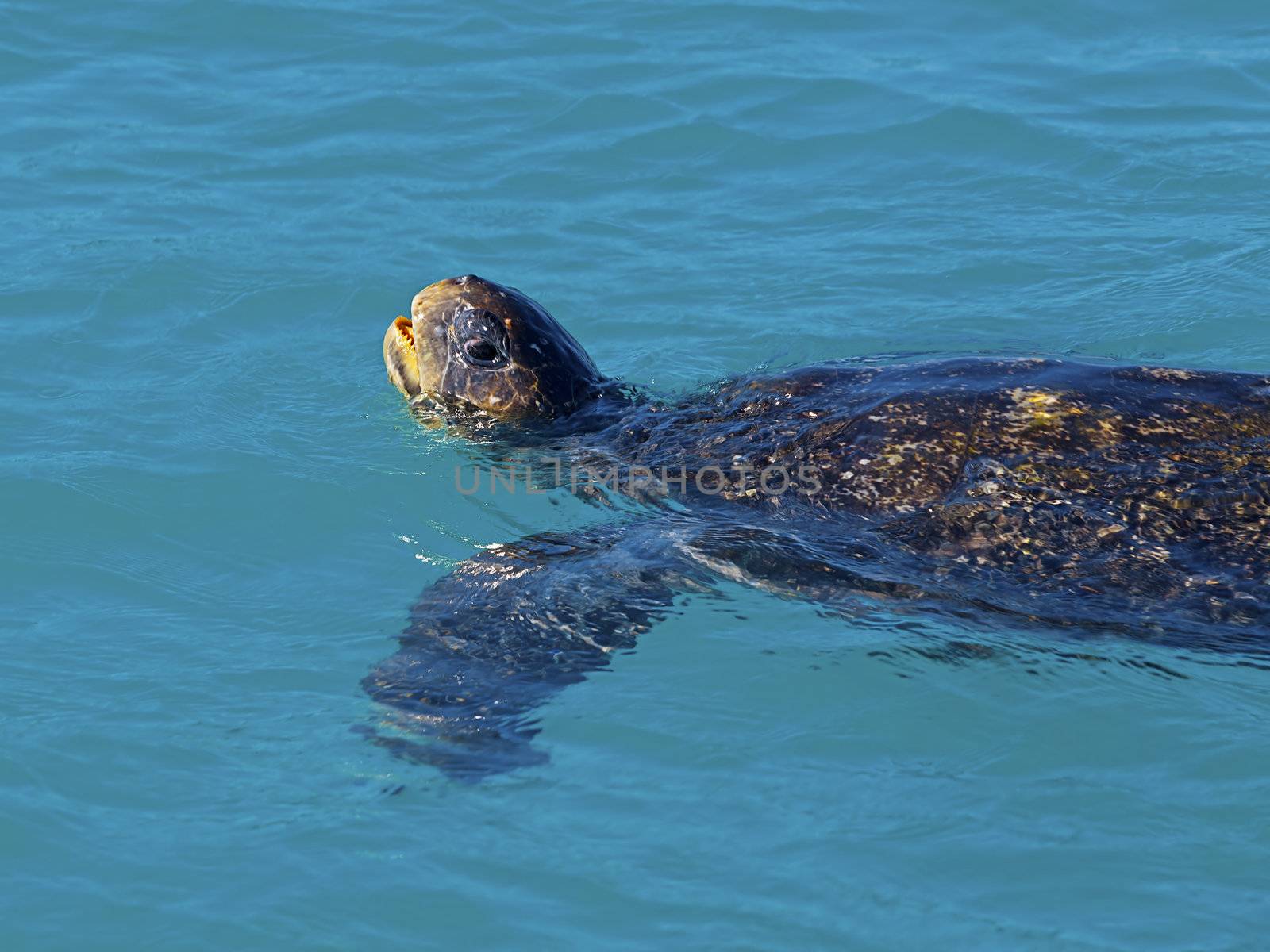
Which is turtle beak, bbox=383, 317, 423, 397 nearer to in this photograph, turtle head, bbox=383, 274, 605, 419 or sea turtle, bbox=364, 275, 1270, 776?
turtle head, bbox=383, 274, 605, 419

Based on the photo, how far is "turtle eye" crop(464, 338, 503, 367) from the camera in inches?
341

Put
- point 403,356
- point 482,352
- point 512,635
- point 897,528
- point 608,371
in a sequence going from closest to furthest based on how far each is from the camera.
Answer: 1. point 512,635
2. point 897,528
3. point 482,352
4. point 403,356
5. point 608,371

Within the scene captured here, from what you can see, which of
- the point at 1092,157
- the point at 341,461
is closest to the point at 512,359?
the point at 341,461

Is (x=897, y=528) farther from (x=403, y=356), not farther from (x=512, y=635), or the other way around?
(x=403, y=356)

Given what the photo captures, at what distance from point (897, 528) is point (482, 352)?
300cm

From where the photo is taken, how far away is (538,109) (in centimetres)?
1355

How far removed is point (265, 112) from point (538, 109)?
2656 millimetres

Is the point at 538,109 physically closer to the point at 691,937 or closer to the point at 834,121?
the point at 834,121

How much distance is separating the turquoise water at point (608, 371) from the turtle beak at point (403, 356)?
0.38 m

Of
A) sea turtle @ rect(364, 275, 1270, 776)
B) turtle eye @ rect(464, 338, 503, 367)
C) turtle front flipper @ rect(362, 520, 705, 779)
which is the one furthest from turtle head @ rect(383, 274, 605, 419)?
turtle front flipper @ rect(362, 520, 705, 779)

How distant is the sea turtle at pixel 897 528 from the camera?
Result: 6477 millimetres

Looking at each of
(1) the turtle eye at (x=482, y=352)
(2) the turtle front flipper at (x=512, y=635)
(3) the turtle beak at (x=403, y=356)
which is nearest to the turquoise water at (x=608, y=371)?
(2) the turtle front flipper at (x=512, y=635)

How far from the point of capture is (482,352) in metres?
8.70

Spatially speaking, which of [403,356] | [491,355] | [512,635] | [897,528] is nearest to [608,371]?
[491,355]
